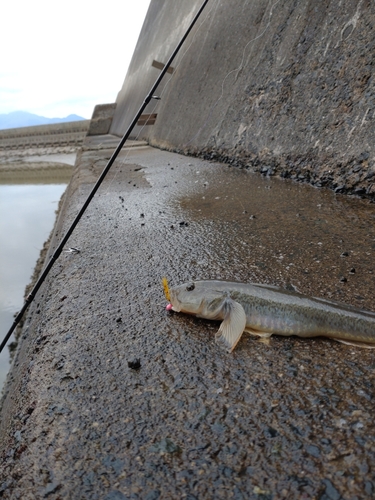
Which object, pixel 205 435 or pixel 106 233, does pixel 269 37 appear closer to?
pixel 106 233

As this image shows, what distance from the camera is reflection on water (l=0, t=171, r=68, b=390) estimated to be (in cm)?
424

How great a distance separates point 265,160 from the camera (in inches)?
161

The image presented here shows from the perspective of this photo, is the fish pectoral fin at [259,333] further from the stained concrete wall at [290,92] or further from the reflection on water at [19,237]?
the reflection on water at [19,237]

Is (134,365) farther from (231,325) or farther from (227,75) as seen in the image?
(227,75)

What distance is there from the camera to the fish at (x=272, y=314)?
1.44m

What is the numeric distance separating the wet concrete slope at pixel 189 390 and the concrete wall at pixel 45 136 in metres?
23.0

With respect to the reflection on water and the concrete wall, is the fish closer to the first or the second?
the reflection on water

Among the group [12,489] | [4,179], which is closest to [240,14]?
[12,489]

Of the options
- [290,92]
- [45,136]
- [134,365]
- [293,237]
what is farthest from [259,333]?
[45,136]

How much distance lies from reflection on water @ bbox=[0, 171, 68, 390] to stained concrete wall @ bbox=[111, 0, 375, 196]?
9.12 feet

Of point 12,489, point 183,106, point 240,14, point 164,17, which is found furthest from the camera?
point 164,17

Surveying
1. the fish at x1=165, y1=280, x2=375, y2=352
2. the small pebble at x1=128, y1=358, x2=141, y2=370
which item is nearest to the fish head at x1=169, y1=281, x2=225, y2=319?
the fish at x1=165, y1=280, x2=375, y2=352

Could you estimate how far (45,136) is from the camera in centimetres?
2764

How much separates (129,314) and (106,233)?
4.43 ft
